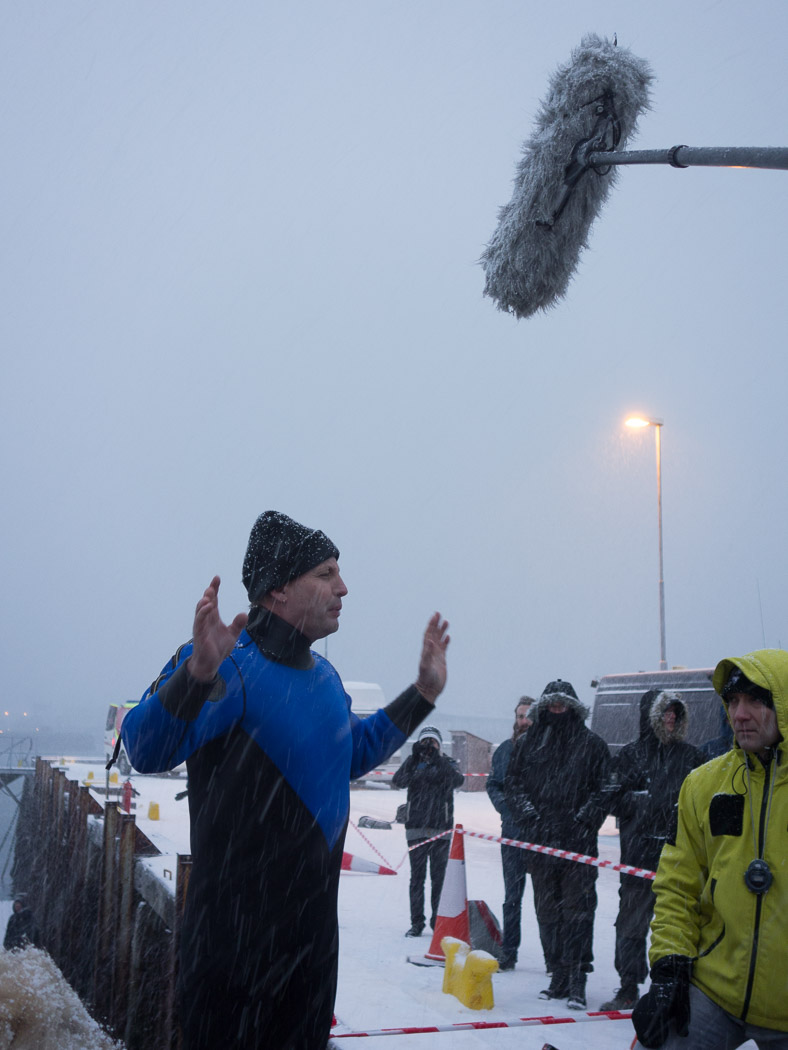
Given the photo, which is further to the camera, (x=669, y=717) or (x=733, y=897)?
(x=669, y=717)

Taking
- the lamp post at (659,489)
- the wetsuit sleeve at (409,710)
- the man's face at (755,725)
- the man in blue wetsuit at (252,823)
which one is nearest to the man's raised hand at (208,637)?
the man in blue wetsuit at (252,823)

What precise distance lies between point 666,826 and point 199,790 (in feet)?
13.8

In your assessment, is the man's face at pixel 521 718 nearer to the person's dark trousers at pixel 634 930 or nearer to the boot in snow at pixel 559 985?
the person's dark trousers at pixel 634 930

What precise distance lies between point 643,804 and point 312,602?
4.00 metres

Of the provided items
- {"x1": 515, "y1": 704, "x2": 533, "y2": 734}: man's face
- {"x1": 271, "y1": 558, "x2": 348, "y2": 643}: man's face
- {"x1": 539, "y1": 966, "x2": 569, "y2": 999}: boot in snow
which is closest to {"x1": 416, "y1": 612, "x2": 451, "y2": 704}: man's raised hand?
{"x1": 271, "y1": 558, "x2": 348, "y2": 643}: man's face

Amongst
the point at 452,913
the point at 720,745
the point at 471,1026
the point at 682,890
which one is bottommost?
the point at 452,913

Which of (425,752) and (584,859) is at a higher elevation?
(425,752)

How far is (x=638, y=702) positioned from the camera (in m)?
14.1

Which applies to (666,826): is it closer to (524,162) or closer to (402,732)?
(402,732)

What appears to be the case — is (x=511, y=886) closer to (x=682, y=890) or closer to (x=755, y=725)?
(x=682, y=890)

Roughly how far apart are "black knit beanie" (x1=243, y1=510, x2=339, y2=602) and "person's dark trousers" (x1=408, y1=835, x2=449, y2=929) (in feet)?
18.8

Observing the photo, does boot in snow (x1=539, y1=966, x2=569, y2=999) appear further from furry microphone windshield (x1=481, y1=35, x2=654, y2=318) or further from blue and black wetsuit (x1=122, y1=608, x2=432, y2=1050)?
furry microphone windshield (x1=481, y1=35, x2=654, y2=318)

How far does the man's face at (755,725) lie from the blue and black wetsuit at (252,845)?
1.18 meters

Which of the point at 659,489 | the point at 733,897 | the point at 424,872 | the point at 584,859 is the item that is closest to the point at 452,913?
the point at 424,872
